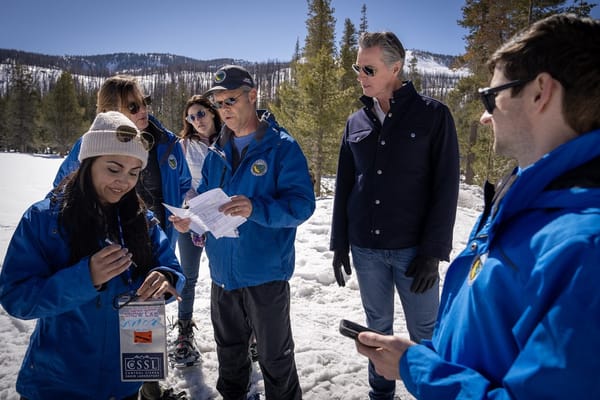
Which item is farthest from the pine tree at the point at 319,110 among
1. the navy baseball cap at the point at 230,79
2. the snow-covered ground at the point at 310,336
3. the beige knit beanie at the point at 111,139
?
the beige knit beanie at the point at 111,139

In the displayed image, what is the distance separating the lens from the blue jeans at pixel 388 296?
2.65 meters

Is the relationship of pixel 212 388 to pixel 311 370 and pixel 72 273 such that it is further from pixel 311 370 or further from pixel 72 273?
pixel 72 273

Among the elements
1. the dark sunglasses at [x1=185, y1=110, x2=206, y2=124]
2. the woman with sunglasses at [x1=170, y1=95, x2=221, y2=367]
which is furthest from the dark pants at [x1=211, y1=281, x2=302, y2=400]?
the dark sunglasses at [x1=185, y1=110, x2=206, y2=124]

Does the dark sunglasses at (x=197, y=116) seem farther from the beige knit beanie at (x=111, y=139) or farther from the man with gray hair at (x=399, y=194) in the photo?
the beige knit beanie at (x=111, y=139)

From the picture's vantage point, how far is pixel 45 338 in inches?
71.7

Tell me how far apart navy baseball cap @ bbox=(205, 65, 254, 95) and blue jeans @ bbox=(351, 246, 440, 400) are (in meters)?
1.57

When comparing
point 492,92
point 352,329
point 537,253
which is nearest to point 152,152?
point 352,329

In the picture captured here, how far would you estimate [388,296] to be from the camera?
2.80m

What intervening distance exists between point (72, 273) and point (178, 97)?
52904 mm

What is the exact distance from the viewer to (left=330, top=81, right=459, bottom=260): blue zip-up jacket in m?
2.59

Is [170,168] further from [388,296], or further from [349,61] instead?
[349,61]

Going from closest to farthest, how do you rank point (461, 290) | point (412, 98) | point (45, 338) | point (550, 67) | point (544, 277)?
point (544, 277) → point (550, 67) → point (461, 290) → point (45, 338) → point (412, 98)

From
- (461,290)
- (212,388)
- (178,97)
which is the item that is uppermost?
(178,97)

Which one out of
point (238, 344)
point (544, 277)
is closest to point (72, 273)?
point (238, 344)
